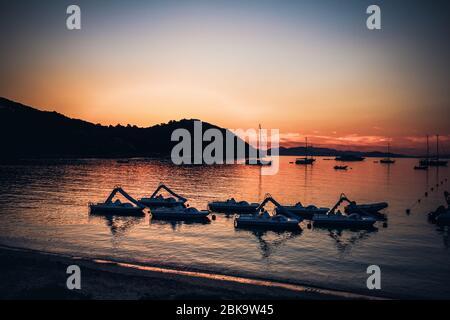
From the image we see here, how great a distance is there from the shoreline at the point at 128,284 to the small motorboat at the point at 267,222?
2176cm

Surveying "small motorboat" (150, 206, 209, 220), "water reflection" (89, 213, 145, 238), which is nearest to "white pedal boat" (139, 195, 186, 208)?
"water reflection" (89, 213, 145, 238)

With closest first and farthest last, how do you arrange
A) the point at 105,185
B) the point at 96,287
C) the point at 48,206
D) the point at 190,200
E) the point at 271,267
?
the point at 96,287
the point at 271,267
the point at 48,206
the point at 190,200
the point at 105,185

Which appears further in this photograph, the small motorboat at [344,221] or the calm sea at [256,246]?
the small motorboat at [344,221]

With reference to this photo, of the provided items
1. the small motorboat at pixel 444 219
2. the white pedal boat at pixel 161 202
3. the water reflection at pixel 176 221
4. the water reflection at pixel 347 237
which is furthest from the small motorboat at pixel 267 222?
the small motorboat at pixel 444 219

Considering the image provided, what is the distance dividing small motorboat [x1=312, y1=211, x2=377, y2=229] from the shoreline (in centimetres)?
2745

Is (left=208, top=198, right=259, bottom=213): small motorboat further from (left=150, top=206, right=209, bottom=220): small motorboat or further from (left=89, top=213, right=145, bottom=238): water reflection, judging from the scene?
(left=89, top=213, right=145, bottom=238): water reflection

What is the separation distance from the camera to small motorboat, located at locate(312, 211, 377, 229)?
54.6 m

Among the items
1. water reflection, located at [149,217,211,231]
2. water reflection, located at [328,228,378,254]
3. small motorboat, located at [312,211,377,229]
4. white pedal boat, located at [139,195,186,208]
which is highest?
white pedal boat, located at [139,195,186,208]

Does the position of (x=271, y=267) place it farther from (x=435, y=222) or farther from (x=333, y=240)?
(x=435, y=222)

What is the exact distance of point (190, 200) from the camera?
277 feet

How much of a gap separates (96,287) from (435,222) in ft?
197

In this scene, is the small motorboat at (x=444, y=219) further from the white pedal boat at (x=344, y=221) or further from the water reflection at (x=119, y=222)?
the water reflection at (x=119, y=222)

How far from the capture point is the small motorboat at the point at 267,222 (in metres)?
52.2
